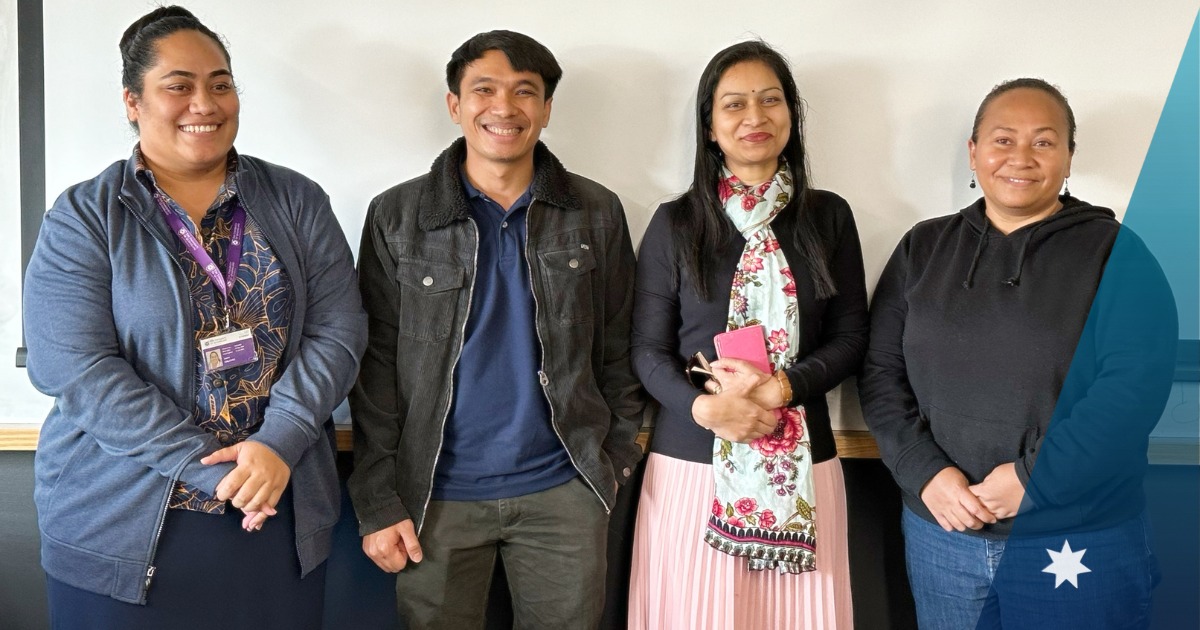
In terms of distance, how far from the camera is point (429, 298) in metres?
1.93

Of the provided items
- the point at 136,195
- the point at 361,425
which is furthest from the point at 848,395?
the point at 136,195

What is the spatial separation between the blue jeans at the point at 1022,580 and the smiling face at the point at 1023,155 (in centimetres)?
70

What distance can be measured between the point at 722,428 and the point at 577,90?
0.92m

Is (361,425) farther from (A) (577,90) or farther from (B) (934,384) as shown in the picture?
(B) (934,384)

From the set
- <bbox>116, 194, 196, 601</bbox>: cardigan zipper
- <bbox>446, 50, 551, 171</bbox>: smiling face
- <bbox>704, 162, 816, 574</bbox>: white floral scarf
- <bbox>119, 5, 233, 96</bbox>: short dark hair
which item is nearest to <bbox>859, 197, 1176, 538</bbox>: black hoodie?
<bbox>704, 162, 816, 574</bbox>: white floral scarf

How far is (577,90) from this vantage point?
2203 millimetres

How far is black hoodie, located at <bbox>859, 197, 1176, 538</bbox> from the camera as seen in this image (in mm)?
1769

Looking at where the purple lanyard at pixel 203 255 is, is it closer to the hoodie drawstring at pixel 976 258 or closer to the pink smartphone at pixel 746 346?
the pink smartphone at pixel 746 346

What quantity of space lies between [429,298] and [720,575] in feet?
2.98

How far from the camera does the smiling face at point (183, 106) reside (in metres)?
1.67

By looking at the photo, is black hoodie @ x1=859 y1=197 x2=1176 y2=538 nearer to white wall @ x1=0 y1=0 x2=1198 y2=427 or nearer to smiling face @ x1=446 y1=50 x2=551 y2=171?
white wall @ x1=0 y1=0 x2=1198 y2=427

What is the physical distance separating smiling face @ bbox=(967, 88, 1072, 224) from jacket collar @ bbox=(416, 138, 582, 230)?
925mm

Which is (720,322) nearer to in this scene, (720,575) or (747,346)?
(747,346)

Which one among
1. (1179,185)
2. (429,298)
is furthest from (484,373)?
(1179,185)
